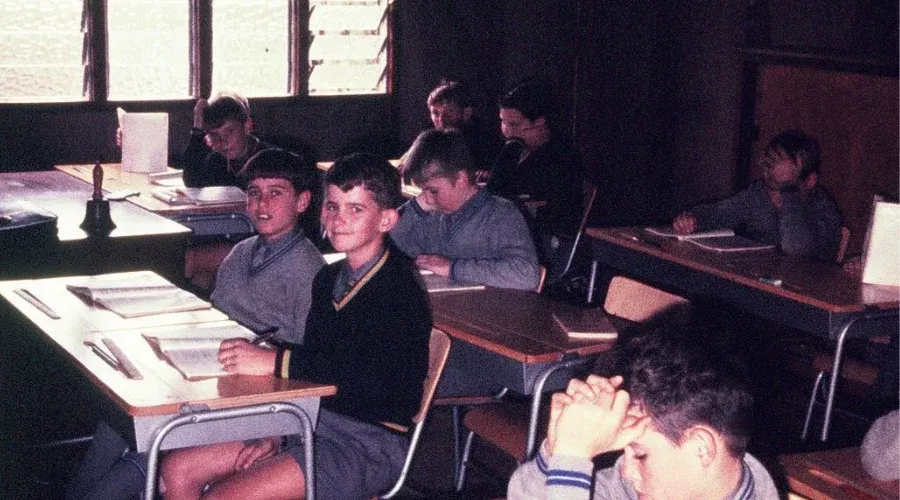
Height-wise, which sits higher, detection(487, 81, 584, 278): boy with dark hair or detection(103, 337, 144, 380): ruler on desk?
detection(487, 81, 584, 278): boy with dark hair

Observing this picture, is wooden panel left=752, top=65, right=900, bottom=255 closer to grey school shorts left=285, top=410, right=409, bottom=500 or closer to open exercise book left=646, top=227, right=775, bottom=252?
open exercise book left=646, top=227, right=775, bottom=252

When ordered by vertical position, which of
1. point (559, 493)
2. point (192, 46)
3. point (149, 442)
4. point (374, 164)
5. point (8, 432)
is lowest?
point (8, 432)

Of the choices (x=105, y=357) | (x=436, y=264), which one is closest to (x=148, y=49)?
(x=436, y=264)

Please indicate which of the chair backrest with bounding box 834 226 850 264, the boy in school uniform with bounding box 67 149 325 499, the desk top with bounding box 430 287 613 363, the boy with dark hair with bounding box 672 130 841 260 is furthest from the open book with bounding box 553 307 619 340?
the chair backrest with bounding box 834 226 850 264

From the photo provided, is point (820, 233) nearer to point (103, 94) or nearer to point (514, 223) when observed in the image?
point (514, 223)

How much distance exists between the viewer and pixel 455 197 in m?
4.34

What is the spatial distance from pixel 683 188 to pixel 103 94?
148 inches

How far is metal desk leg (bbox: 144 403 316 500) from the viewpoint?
2680mm

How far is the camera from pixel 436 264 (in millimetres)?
4195

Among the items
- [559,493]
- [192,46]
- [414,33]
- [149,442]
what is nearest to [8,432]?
[149,442]

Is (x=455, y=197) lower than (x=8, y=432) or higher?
higher

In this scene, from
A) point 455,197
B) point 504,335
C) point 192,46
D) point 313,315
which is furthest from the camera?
point 192,46

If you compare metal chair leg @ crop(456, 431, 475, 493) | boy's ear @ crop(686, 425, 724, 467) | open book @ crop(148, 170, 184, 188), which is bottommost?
→ metal chair leg @ crop(456, 431, 475, 493)

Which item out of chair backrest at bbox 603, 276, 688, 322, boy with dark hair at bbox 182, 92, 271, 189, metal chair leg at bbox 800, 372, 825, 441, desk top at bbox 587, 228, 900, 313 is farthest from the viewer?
boy with dark hair at bbox 182, 92, 271, 189
